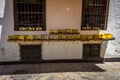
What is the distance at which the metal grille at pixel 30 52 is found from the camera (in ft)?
27.2

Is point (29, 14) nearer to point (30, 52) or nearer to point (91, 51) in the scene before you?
point (30, 52)

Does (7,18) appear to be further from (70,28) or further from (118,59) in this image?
(118,59)

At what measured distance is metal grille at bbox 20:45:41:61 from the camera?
8.30 metres

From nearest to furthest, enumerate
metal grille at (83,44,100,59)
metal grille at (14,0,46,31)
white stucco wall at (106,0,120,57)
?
metal grille at (14,0,46,31) < white stucco wall at (106,0,120,57) < metal grille at (83,44,100,59)

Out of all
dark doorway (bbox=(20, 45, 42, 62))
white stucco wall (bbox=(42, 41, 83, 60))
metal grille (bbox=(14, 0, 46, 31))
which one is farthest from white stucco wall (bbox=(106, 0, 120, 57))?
dark doorway (bbox=(20, 45, 42, 62))

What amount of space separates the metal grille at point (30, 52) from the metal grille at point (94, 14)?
2.33 metres

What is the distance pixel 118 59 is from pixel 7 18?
18.0 feet

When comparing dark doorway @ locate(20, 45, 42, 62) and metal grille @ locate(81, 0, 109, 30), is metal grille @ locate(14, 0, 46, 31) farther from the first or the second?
metal grille @ locate(81, 0, 109, 30)

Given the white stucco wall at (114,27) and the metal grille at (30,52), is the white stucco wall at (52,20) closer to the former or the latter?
the metal grille at (30,52)

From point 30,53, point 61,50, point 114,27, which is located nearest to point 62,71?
point 61,50

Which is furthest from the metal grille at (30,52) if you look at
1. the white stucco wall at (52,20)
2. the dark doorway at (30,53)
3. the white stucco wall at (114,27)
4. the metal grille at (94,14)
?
the white stucco wall at (114,27)

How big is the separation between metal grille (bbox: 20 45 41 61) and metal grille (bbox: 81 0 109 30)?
233cm

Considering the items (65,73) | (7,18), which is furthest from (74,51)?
(7,18)

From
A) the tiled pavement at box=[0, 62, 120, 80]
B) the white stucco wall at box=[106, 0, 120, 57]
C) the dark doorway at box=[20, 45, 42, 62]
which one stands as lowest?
the tiled pavement at box=[0, 62, 120, 80]
